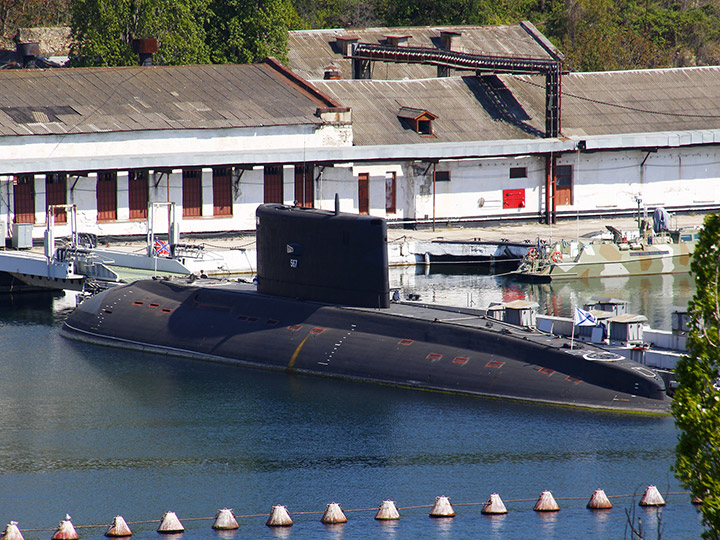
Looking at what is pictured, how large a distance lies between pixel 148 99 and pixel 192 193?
509 cm

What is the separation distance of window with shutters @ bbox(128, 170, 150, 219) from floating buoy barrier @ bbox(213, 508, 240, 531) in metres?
34.0

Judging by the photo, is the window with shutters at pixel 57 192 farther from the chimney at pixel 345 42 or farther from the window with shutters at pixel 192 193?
the chimney at pixel 345 42

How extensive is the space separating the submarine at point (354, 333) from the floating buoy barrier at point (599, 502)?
5602 millimetres

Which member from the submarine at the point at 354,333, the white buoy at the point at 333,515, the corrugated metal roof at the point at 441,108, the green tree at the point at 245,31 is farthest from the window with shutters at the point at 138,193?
the white buoy at the point at 333,515

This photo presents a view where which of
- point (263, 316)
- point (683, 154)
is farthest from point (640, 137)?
point (263, 316)

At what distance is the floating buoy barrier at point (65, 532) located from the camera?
22.2 meters

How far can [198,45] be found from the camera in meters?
65.9

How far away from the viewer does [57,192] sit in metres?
53.6

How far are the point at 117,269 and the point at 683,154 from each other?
33.6 metres

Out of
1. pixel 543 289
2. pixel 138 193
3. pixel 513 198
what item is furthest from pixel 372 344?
pixel 513 198

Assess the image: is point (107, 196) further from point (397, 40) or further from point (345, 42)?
point (397, 40)

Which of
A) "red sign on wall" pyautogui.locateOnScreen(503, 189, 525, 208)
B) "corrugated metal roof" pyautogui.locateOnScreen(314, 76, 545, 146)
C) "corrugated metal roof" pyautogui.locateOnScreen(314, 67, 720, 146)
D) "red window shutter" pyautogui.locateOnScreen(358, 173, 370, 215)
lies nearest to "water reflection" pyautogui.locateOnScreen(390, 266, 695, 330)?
"red window shutter" pyautogui.locateOnScreen(358, 173, 370, 215)

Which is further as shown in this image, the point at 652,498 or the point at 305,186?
the point at 305,186

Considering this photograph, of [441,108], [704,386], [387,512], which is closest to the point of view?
[704,386]
